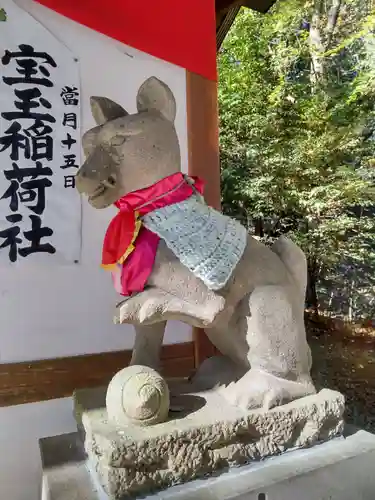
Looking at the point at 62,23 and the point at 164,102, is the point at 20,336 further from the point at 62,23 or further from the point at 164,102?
the point at 62,23

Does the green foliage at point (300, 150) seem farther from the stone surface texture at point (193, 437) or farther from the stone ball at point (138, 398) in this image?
the stone ball at point (138, 398)

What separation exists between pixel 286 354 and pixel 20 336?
35.3 inches

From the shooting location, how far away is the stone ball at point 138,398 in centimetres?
95

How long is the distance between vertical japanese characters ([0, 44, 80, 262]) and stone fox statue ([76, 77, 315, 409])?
553 mm

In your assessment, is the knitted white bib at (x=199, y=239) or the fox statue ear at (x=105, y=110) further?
the fox statue ear at (x=105, y=110)

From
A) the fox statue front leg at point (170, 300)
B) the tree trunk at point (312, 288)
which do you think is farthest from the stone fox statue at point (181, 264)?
the tree trunk at point (312, 288)

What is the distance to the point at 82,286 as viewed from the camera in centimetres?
162

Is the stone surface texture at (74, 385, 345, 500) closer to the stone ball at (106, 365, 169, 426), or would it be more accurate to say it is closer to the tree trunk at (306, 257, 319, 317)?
the stone ball at (106, 365, 169, 426)

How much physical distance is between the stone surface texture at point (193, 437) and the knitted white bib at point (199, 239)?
1.00ft

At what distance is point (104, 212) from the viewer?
1.68 metres

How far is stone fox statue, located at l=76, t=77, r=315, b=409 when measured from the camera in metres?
1.01

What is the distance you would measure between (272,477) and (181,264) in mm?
513

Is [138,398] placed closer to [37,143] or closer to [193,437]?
[193,437]

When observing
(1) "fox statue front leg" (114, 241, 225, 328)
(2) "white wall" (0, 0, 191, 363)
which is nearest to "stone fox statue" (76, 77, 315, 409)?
(1) "fox statue front leg" (114, 241, 225, 328)
